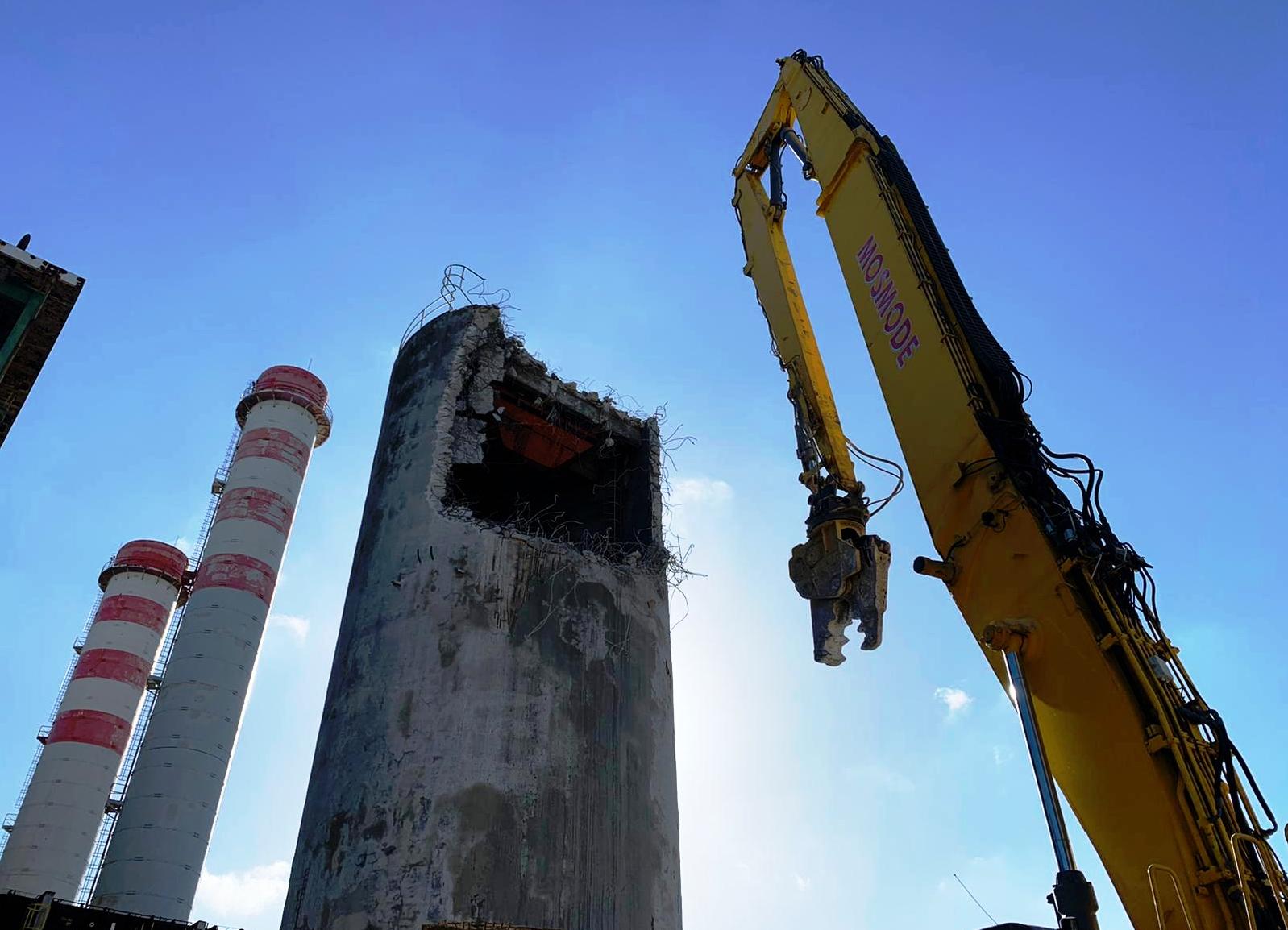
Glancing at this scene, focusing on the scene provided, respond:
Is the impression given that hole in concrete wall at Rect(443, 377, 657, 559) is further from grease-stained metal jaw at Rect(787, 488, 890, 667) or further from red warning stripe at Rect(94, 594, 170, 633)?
red warning stripe at Rect(94, 594, 170, 633)

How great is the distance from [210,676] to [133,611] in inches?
289

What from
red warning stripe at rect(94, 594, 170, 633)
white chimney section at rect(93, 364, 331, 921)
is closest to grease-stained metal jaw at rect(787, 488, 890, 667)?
white chimney section at rect(93, 364, 331, 921)

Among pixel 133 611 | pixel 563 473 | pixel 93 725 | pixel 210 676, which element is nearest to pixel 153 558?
pixel 133 611

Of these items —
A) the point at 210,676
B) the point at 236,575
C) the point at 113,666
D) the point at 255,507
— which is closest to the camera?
the point at 210,676

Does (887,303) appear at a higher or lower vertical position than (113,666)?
lower

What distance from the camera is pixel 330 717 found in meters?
8.82

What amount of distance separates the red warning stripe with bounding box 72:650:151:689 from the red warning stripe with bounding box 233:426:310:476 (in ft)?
22.6

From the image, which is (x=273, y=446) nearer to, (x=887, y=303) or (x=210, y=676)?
(x=210, y=676)

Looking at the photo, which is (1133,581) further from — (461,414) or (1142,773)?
(461,414)

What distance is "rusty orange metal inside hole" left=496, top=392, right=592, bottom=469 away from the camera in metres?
11.6

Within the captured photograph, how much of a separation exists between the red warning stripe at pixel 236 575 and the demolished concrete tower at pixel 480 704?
18.2 m

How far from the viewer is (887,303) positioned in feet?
27.2

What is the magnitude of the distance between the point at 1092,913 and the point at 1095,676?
133cm

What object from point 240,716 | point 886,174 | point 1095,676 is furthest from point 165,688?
point 1095,676
